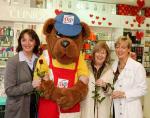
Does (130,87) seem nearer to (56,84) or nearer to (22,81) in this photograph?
(56,84)

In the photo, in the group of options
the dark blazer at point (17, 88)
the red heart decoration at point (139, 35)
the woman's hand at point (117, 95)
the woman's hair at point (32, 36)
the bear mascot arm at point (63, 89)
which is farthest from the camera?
the red heart decoration at point (139, 35)

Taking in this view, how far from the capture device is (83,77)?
222 centimetres

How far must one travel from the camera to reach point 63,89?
6.89ft

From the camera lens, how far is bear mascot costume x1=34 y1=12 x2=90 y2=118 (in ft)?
6.85

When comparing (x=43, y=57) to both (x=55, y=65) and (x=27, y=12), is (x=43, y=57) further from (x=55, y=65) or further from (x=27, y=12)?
(x=27, y=12)

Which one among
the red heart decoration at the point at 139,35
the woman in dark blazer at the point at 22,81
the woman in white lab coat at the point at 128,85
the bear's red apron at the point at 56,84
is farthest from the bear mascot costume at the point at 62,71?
the red heart decoration at the point at 139,35

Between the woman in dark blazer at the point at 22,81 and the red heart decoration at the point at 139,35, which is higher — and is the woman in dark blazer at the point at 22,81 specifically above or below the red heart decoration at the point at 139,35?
below

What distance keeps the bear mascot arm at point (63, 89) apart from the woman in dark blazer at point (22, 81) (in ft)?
0.47

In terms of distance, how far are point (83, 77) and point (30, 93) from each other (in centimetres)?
48

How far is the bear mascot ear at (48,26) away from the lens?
2236mm

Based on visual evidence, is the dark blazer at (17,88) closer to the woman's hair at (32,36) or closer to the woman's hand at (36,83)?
the woman's hand at (36,83)

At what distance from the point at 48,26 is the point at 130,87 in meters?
1.03

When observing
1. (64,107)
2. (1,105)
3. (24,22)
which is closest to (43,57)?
(64,107)

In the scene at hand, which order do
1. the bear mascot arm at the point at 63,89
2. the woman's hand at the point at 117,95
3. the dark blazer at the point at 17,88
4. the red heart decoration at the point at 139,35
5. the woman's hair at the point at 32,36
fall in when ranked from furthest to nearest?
1. the red heart decoration at the point at 139,35
2. the woman's hand at the point at 117,95
3. the woman's hair at the point at 32,36
4. the dark blazer at the point at 17,88
5. the bear mascot arm at the point at 63,89
